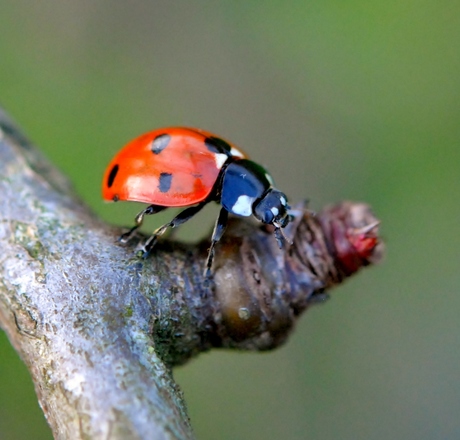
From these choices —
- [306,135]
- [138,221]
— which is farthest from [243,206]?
[306,135]

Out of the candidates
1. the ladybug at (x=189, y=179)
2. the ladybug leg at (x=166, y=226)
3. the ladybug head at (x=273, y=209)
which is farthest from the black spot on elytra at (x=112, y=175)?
the ladybug head at (x=273, y=209)

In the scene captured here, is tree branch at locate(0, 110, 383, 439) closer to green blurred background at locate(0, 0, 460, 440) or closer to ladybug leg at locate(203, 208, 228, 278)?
ladybug leg at locate(203, 208, 228, 278)

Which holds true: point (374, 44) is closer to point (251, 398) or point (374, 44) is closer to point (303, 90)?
point (303, 90)

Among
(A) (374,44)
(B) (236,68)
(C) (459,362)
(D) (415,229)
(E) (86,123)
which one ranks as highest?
(A) (374,44)

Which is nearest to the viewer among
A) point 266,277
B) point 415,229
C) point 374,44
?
point 266,277

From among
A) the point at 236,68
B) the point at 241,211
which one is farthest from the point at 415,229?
the point at 241,211

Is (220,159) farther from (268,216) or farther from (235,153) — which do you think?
(268,216)
